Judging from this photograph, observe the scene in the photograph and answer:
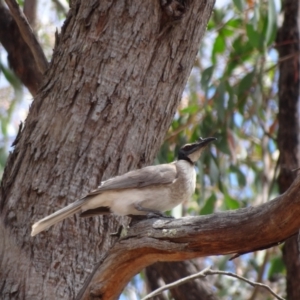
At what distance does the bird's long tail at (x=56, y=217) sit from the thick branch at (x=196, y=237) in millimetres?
486

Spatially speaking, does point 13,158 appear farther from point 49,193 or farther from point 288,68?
point 288,68

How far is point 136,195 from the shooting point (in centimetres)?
374

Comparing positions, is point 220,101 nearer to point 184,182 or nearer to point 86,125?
point 184,182

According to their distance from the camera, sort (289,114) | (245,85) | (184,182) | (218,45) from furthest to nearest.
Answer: (218,45), (245,85), (289,114), (184,182)

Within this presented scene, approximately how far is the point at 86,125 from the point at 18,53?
1778mm

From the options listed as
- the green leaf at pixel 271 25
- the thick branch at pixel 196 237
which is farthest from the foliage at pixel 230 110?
the thick branch at pixel 196 237

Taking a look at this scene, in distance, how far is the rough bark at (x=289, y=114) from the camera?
5.17 m

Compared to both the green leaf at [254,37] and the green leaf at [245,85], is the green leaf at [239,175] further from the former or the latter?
the green leaf at [254,37]

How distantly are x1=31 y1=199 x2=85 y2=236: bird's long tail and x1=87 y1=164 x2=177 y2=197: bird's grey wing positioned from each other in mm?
78

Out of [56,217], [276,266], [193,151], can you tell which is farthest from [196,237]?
[276,266]

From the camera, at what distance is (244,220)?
8.58 ft

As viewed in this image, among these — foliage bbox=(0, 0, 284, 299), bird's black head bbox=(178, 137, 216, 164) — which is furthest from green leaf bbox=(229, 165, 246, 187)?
bird's black head bbox=(178, 137, 216, 164)

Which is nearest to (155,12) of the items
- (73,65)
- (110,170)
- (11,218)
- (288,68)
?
(73,65)

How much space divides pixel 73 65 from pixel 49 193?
0.65m
